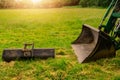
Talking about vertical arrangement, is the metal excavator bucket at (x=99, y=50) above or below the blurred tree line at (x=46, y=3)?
above

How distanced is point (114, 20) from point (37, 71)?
8.05 ft

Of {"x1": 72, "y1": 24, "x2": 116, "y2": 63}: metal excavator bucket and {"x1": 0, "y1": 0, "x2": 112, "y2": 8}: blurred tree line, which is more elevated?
{"x1": 72, "y1": 24, "x2": 116, "y2": 63}: metal excavator bucket

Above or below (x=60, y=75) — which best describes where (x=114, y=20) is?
above

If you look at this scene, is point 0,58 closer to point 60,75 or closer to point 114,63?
point 60,75

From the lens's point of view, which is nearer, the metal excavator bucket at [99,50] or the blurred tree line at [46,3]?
the metal excavator bucket at [99,50]

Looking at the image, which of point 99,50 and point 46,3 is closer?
point 99,50

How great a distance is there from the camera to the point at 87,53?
7.32m

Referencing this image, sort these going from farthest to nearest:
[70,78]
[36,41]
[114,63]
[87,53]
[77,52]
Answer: [36,41] → [77,52] → [87,53] → [114,63] → [70,78]

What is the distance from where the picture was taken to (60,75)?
6.03m

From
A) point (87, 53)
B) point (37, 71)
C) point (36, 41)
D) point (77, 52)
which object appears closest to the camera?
point (37, 71)

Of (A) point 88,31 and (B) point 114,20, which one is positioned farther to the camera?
(A) point 88,31

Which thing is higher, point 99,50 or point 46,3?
point 99,50

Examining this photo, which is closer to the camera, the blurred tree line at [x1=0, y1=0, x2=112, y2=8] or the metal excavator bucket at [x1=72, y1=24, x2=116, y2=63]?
the metal excavator bucket at [x1=72, y1=24, x2=116, y2=63]

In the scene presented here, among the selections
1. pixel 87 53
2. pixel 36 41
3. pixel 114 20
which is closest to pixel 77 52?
pixel 87 53
